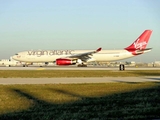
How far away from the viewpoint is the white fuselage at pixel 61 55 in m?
71.7

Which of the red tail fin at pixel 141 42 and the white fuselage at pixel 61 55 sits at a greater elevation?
the red tail fin at pixel 141 42

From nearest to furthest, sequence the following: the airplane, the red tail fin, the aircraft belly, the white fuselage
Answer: the airplane
the aircraft belly
the white fuselage
the red tail fin

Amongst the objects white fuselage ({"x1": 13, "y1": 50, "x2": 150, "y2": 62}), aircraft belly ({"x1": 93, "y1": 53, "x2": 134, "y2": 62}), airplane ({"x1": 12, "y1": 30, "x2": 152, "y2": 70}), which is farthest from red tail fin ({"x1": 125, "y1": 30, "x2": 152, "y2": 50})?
white fuselage ({"x1": 13, "y1": 50, "x2": 150, "y2": 62})

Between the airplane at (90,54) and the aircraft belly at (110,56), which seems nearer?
the airplane at (90,54)

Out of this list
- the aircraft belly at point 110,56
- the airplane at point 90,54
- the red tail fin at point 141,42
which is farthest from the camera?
the red tail fin at point 141,42

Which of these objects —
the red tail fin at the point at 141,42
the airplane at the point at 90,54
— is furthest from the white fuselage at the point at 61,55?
the red tail fin at the point at 141,42

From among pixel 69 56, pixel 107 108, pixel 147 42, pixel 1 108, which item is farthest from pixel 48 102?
pixel 147 42

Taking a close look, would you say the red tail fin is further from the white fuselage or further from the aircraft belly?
the white fuselage

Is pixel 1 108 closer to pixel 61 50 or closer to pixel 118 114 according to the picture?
pixel 118 114

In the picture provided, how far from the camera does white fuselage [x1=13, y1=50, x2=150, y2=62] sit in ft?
235

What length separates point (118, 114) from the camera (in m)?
10.7

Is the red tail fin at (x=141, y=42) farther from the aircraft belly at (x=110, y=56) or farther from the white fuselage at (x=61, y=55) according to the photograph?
the white fuselage at (x=61, y=55)

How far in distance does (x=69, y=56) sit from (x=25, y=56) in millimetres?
10860

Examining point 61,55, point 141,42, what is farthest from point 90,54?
point 141,42
